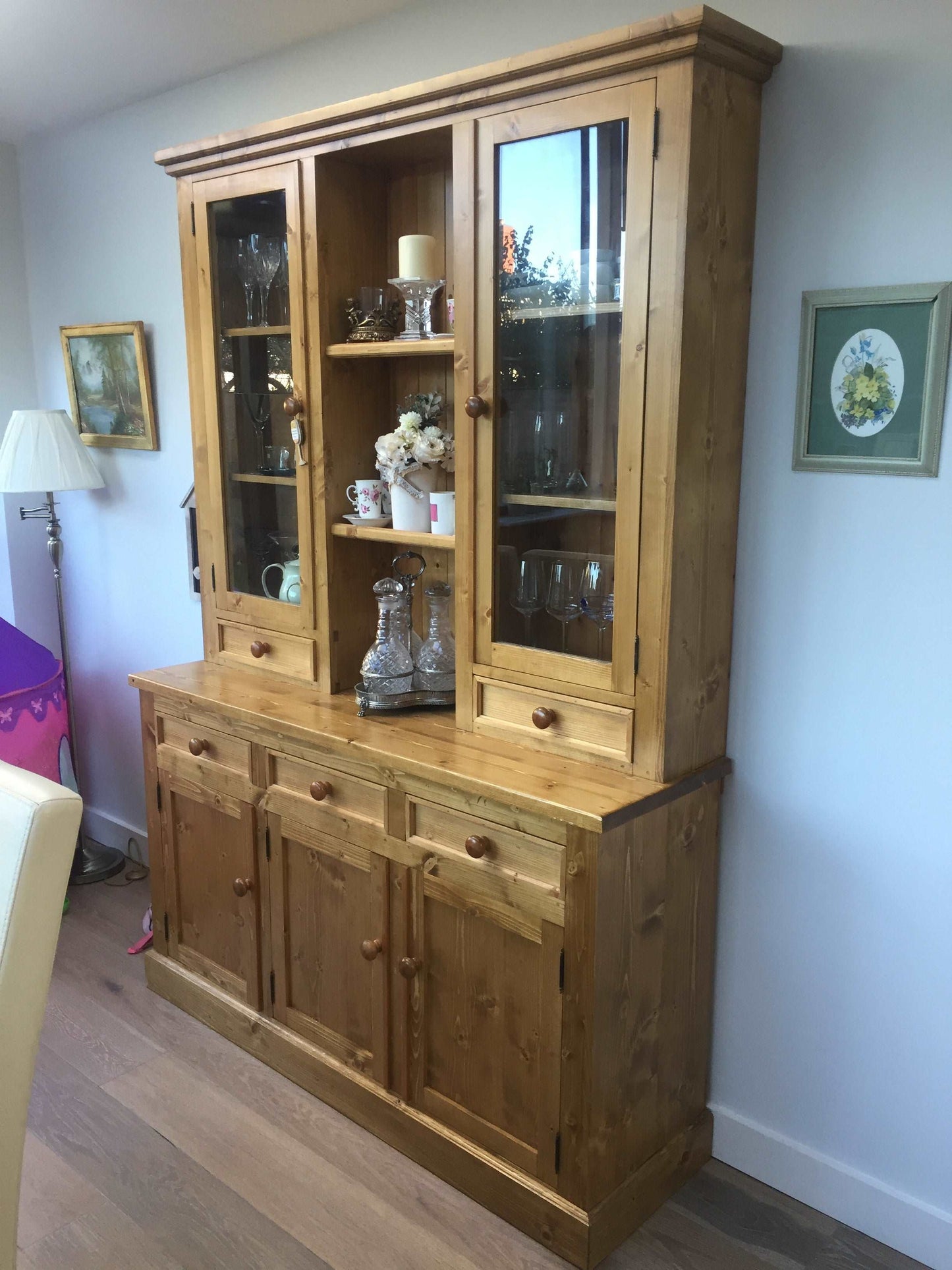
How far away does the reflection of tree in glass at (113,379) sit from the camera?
3.30 m

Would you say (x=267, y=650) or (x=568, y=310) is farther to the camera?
(x=267, y=650)

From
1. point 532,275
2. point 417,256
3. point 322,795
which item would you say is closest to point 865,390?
point 532,275

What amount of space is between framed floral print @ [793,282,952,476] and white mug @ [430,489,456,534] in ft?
2.40

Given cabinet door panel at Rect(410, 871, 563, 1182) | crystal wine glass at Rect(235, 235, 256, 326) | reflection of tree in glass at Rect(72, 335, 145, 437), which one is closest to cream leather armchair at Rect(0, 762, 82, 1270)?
cabinet door panel at Rect(410, 871, 563, 1182)

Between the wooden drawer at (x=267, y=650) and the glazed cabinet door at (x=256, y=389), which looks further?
the wooden drawer at (x=267, y=650)

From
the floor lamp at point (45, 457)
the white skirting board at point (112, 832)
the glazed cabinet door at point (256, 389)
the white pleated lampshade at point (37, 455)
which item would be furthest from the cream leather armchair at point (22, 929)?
the white skirting board at point (112, 832)

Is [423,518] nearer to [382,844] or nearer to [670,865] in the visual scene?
[382,844]

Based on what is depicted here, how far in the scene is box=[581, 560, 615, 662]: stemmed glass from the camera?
196cm

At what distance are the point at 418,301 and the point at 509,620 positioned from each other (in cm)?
76

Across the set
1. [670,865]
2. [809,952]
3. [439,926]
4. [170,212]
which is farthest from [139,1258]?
[170,212]

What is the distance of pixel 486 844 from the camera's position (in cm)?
199

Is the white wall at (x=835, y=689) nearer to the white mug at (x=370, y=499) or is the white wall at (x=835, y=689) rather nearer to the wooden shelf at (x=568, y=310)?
the wooden shelf at (x=568, y=310)

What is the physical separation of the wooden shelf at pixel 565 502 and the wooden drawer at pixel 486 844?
0.61 metres

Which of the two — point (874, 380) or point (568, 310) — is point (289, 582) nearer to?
point (568, 310)
